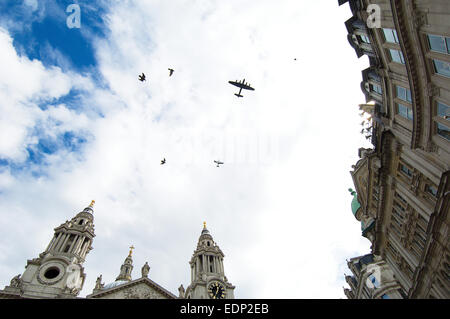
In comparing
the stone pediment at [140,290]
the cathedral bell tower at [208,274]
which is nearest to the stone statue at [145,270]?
the stone pediment at [140,290]

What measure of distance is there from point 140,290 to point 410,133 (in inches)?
1892

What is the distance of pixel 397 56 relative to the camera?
2033cm

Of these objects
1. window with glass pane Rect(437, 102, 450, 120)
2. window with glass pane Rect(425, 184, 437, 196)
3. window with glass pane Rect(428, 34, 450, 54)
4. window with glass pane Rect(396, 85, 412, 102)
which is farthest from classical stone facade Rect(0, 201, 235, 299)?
window with glass pane Rect(428, 34, 450, 54)

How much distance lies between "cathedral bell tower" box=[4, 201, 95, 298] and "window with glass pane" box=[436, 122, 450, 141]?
176 ft

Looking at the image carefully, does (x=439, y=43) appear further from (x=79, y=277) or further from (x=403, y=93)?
(x=79, y=277)

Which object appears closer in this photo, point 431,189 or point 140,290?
point 431,189

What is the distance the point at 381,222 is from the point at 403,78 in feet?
53.2

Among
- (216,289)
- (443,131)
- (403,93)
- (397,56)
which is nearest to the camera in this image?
(443,131)

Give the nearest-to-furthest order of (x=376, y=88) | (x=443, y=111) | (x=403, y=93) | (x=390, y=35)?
1. (x=443, y=111)
2. (x=390, y=35)
3. (x=403, y=93)
4. (x=376, y=88)

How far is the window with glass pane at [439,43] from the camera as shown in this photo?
15.0 metres

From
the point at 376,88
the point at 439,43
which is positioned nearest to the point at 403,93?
the point at 376,88
